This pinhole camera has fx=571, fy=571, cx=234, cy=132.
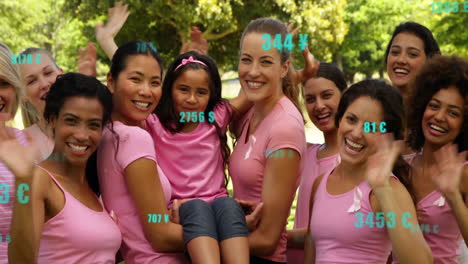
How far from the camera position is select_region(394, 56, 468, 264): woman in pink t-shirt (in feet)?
9.64

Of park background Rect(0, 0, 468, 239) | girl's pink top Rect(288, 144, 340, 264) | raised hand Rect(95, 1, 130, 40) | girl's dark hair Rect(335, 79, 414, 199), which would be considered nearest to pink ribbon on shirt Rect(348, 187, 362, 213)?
girl's dark hair Rect(335, 79, 414, 199)

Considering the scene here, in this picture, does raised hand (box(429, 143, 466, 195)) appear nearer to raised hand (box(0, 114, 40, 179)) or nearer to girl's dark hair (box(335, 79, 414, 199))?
girl's dark hair (box(335, 79, 414, 199))

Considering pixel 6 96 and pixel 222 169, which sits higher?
pixel 6 96

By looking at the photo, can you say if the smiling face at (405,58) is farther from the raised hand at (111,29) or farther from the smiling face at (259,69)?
the raised hand at (111,29)

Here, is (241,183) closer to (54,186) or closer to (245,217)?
(245,217)

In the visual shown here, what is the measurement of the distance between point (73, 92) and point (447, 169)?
1.87m

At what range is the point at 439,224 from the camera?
2955mm

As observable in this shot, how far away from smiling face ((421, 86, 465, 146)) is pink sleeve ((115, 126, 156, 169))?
4.83 feet

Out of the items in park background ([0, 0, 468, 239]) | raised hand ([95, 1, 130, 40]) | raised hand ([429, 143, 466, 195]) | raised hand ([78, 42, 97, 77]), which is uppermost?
park background ([0, 0, 468, 239])

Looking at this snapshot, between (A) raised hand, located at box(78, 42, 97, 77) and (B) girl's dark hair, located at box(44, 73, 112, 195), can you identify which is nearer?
(B) girl's dark hair, located at box(44, 73, 112, 195)

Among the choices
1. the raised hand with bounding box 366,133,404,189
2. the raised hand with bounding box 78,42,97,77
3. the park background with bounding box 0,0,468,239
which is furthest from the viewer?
the park background with bounding box 0,0,468,239
